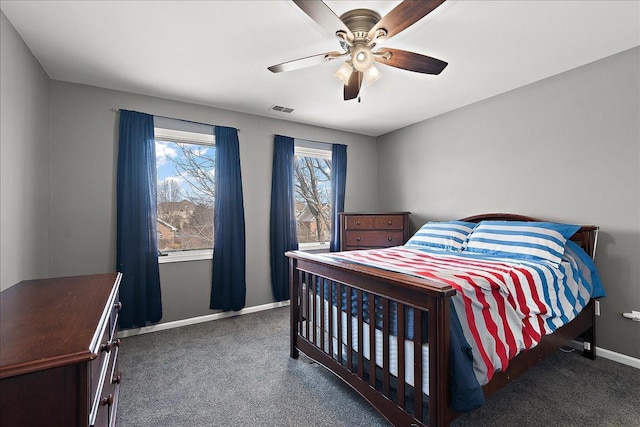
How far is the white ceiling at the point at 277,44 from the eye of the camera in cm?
178

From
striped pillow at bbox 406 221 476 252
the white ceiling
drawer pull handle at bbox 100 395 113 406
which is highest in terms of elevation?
the white ceiling

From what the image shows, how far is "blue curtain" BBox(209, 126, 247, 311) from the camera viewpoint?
3.32 m

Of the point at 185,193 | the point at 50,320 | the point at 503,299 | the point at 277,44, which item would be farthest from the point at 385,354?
the point at 185,193

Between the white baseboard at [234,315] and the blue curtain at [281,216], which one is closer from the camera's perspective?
the white baseboard at [234,315]

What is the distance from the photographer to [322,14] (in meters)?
1.53

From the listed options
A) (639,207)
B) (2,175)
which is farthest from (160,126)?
(639,207)

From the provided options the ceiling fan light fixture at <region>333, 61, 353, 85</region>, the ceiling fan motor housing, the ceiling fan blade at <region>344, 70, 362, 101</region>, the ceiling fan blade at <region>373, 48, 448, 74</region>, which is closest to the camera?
the ceiling fan motor housing

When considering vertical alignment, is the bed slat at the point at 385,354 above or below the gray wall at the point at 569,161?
below

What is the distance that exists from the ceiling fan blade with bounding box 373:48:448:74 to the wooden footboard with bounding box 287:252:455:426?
1378 mm

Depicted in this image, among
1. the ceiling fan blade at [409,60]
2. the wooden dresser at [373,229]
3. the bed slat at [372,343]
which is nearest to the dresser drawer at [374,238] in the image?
the wooden dresser at [373,229]

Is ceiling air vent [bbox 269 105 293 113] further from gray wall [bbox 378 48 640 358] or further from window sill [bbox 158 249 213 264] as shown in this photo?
gray wall [bbox 378 48 640 358]

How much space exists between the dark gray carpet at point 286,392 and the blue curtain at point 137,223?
0.42m

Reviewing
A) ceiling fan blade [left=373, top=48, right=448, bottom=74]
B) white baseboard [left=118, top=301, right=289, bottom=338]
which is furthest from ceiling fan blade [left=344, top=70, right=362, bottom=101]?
white baseboard [left=118, top=301, right=289, bottom=338]

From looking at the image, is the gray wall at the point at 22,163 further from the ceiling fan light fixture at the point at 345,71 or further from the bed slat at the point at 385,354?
the bed slat at the point at 385,354
